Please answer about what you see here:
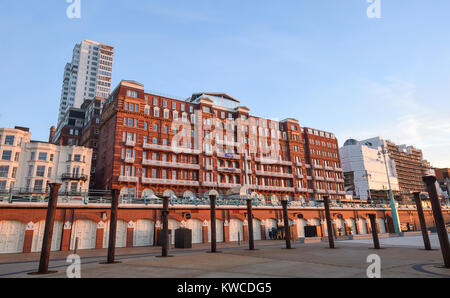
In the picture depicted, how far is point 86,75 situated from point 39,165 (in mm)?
106244

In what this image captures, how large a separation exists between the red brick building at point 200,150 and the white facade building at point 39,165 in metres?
3.90

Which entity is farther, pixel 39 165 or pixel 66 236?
pixel 39 165

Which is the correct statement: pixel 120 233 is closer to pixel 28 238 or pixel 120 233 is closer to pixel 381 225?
pixel 28 238

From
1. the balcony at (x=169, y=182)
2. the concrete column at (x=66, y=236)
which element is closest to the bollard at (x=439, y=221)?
the concrete column at (x=66, y=236)

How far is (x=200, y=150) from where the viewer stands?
59.6m

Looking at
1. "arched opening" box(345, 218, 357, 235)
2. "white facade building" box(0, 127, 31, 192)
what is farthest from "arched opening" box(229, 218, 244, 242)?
"white facade building" box(0, 127, 31, 192)

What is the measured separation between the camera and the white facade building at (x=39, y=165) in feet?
164

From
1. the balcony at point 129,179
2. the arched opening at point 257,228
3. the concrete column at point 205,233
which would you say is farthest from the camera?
the balcony at point 129,179

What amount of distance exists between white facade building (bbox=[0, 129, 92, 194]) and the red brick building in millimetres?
3901

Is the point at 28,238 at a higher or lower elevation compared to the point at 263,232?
higher

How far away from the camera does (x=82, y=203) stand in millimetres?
31641

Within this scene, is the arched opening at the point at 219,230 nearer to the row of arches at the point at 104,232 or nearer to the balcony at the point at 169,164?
the row of arches at the point at 104,232

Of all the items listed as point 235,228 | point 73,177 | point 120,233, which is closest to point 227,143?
point 235,228
